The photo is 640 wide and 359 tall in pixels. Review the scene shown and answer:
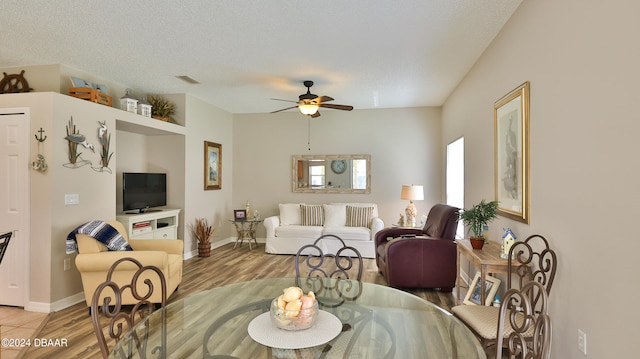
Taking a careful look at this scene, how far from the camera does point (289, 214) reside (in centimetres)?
640

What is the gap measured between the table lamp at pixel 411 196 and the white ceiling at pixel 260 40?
172 cm

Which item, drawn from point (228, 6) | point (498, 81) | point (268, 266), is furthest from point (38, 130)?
point (498, 81)

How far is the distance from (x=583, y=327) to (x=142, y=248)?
159 inches

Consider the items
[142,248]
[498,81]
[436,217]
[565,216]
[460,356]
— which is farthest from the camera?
[436,217]

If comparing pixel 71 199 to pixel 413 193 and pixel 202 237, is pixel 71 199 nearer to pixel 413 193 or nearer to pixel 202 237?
pixel 202 237

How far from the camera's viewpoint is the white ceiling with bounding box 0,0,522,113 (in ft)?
8.89

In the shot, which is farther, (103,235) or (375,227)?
(375,227)

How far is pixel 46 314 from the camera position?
335 centimetres

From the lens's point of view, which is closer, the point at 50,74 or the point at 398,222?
the point at 50,74

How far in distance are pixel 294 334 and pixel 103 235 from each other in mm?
2876

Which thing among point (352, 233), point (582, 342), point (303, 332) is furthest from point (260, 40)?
point (352, 233)

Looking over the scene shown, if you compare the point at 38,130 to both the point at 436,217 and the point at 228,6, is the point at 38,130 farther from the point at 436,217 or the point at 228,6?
the point at 436,217

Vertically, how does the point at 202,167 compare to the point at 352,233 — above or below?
above

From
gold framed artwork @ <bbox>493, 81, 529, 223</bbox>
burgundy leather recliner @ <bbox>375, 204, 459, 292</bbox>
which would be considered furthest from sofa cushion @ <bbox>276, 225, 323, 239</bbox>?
gold framed artwork @ <bbox>493, 81, 529, 223</bbox>
